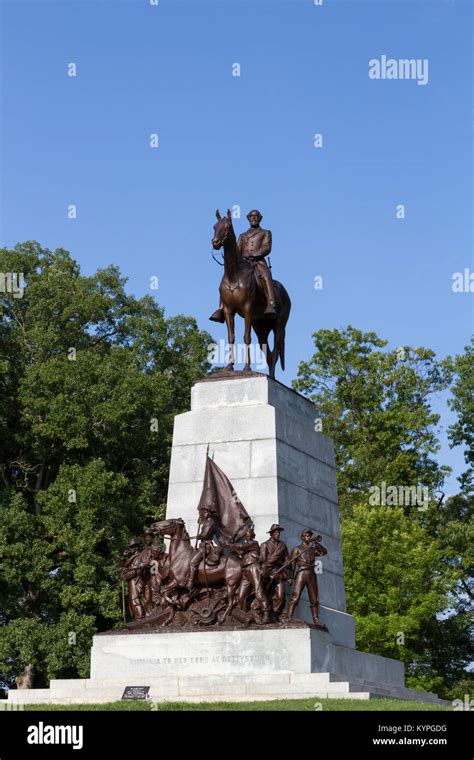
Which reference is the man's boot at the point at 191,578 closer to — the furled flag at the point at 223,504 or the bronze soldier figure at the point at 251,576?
the bronze soldier figure at the point at 251,576

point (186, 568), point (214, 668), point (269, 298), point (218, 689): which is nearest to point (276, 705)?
point (218, 689)

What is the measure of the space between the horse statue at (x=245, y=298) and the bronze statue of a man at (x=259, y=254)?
15cm

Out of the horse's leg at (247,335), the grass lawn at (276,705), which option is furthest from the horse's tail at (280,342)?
the grass lawn at (276,705)

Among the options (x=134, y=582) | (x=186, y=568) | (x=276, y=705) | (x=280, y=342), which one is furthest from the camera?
(x=280, y=342)

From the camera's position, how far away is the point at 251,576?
73.7 ft

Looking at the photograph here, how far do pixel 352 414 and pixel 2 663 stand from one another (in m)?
19.0

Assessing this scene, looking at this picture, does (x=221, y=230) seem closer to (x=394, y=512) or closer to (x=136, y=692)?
(x=136, y=692)

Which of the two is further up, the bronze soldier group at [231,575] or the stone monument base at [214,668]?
the bronze soldier group at [231,575]

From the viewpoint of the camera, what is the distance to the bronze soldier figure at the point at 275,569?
22.5 metres

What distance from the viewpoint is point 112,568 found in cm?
3825

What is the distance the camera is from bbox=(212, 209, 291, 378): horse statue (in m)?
25.7

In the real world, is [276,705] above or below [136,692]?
below

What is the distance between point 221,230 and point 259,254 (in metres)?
2.20
